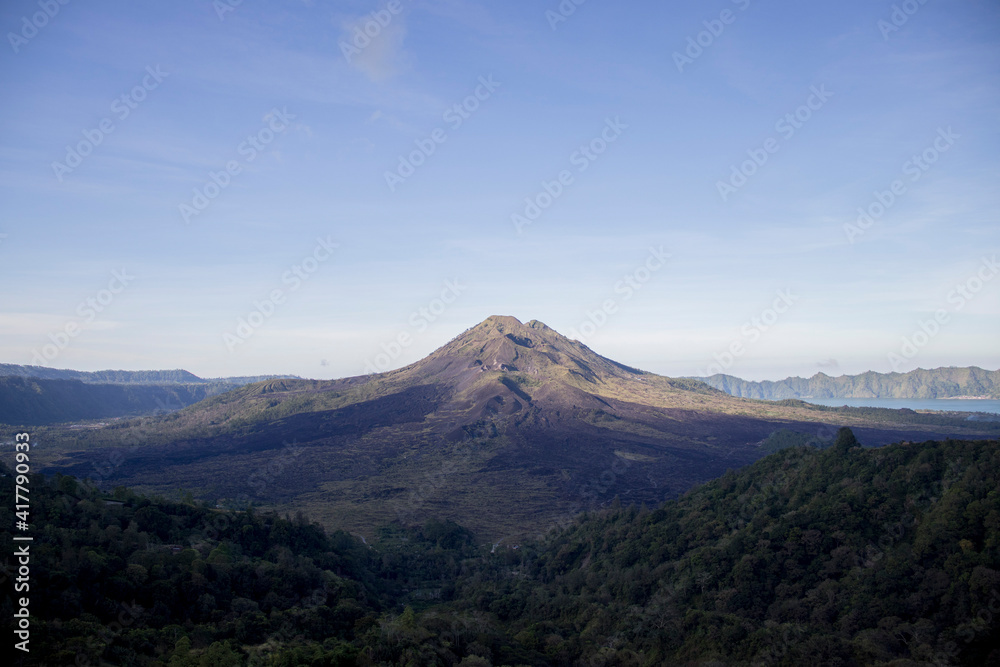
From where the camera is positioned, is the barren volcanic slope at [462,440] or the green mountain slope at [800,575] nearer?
the green mountain slope at [800,575]

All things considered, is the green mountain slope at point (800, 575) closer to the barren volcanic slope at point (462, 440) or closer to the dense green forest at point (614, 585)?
the dense green forest at point (614, 585)

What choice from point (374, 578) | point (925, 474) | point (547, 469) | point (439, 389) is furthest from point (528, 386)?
point (925, 474)

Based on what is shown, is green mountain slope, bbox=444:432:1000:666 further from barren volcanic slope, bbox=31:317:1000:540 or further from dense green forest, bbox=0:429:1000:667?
A: barren volcanic slope, bbox=31:317:1000:540

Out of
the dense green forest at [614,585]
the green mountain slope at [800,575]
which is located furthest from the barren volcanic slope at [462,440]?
the green mountain slope at [800,575]

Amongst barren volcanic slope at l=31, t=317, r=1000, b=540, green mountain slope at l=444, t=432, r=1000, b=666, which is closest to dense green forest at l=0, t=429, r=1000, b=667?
green mountain slope at l=444, t=432, r=1000, b=666

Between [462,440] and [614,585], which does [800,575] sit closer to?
[614,585]

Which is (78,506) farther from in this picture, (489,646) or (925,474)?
(925,474)

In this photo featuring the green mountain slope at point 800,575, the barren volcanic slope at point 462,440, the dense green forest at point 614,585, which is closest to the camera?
the dense green forest at point 614,585
